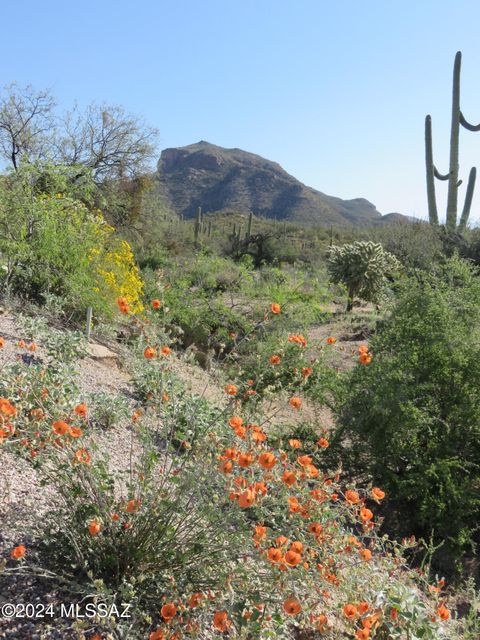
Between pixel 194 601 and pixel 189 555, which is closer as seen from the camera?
pixel 194 601

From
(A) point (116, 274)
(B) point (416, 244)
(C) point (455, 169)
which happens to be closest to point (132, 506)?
(A) point (116, 274)

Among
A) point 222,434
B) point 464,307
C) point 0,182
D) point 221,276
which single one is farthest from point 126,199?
point 222,434

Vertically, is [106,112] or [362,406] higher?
[106,112]

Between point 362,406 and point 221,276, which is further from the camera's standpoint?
point 221,276

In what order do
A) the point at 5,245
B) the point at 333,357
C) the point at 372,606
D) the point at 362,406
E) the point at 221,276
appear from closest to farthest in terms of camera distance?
the point at 372,606 < the point at 362,406 < the point at 5,245 < the point at 333,357 < the point at 221,276

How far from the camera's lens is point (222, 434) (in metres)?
3.16

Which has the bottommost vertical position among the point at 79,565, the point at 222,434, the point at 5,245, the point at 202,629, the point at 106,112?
the point at 202,629

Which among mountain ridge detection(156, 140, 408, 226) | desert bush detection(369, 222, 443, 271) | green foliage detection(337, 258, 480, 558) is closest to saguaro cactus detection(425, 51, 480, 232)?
desert bush detection(369, 222, 443, 271)

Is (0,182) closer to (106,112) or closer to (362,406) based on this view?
(362,406)

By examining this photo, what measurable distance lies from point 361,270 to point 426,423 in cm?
871

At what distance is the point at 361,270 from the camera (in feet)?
42.5

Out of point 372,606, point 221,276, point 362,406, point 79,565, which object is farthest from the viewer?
point 221,276

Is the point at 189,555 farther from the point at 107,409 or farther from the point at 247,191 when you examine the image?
the point at 247,191

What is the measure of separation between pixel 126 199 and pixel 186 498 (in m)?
16.1
